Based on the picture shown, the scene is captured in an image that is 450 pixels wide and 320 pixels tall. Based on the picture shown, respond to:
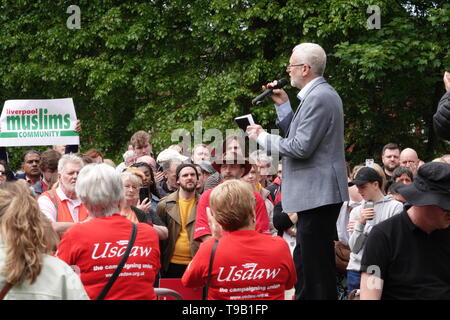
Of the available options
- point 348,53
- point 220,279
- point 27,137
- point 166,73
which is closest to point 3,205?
point 220,279

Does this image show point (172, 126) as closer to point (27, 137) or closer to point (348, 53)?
point (348, 53)

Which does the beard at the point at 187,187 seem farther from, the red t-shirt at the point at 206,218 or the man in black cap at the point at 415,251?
the man in black cap at the point at 415,251

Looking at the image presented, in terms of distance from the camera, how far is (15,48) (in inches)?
729

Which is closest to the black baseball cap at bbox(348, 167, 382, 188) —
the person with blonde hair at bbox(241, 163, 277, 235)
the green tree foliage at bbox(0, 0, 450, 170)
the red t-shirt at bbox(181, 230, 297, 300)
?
the person with blonde hair at bbox(241, 163, 277, 235)

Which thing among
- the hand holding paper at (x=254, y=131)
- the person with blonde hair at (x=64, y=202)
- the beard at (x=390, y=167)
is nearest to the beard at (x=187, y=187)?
the person with blonde hair at (x=64, y=202)

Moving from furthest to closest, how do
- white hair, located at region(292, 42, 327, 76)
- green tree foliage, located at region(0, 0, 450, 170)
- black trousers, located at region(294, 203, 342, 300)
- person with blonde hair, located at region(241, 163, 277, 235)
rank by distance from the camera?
green tree foliage, located at region(0, 0, 450, 170) → person with blonde hair, located at region(241, 163, 277, 235) → white hair, located at region(292, 42, 327, 76) → black trousers, located at region(294, 203, 342, 300)

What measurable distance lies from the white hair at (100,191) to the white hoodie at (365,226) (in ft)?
9.97

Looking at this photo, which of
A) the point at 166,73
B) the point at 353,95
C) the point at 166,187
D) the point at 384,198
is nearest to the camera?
the point at 384,198

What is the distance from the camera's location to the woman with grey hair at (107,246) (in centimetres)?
406

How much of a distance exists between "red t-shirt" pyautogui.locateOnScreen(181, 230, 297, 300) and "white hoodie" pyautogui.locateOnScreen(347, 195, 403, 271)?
250 centimetres

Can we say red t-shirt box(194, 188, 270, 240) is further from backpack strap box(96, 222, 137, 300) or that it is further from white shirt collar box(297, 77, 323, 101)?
backpack strap box(96, 222, 137, 300)

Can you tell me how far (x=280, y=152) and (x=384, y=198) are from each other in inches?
96.6

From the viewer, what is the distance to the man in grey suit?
4816mm

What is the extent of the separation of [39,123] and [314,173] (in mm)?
6637
